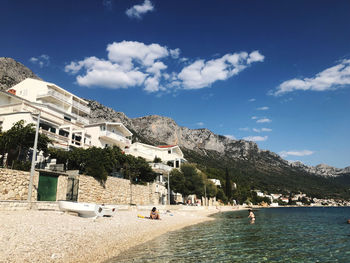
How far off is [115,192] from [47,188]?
36.2ft

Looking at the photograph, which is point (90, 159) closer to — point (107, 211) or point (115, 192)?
point (115, 192)

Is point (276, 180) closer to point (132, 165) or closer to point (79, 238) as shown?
point (132, 165)

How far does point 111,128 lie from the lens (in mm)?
50000

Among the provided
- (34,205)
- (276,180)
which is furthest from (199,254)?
(276,180)

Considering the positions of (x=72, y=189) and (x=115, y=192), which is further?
(x=115, y=192)

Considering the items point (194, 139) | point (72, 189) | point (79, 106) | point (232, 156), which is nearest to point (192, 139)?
point (194, 139)

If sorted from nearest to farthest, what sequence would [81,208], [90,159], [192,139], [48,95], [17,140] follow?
[81,208]
[17,140]
[90,159]
[48,95]
[192,139]

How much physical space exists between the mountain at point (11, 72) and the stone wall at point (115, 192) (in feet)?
213

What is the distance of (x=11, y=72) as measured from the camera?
92125 millimetres

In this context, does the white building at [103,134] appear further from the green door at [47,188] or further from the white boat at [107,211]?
the white boat at [107,211]

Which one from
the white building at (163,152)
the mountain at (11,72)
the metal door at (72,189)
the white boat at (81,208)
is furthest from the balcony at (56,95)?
the mountain at (11,72)

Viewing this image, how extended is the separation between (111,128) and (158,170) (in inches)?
498

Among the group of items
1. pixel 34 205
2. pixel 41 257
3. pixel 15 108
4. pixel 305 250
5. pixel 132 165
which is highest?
pixel 15 108

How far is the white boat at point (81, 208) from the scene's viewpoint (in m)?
18.5
